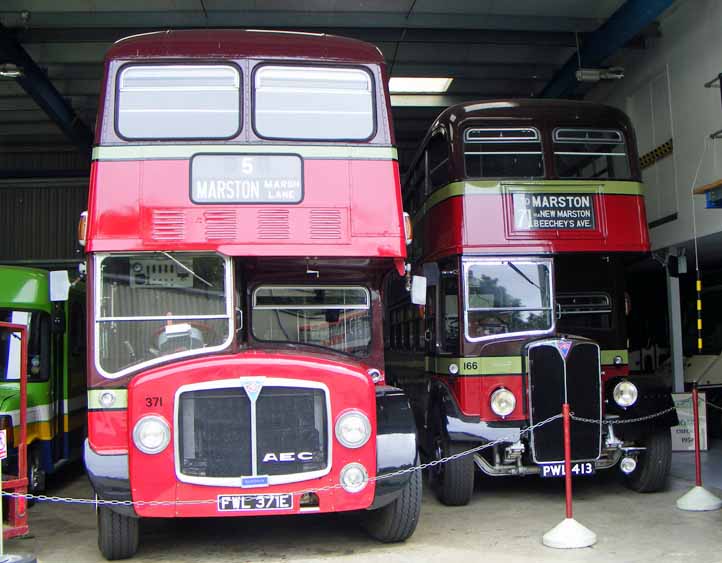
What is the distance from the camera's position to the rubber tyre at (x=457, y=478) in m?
7.68

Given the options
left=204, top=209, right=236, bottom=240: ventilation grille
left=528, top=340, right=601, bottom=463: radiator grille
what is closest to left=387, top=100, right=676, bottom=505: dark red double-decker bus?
left=528, top=340, right=601, bottom=463: radiator grille

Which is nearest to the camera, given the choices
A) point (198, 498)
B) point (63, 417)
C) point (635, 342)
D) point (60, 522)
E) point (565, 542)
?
point (198, 498)

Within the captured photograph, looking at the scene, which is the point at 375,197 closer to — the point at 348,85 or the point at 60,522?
the point at 348,85

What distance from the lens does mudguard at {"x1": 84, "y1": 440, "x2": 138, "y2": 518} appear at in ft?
18.2

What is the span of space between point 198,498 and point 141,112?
289cm

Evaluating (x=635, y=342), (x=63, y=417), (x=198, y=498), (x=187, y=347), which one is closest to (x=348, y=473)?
(x=198, y=498)

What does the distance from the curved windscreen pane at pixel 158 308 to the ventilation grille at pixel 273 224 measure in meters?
0.38

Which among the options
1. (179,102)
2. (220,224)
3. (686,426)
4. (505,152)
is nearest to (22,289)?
(179,102)

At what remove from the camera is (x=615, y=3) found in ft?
34.9

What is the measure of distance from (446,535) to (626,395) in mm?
2479

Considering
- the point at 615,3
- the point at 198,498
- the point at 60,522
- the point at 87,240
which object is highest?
the point at 615,3

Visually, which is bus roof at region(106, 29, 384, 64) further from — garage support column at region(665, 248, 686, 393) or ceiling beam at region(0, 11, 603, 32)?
garage support column at region(665, 248, 686, 393)

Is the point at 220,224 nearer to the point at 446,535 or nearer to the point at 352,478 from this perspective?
the point at 352,478

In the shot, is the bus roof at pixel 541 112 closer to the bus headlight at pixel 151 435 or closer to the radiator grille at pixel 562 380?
the radiator grille at pixel 562 380
